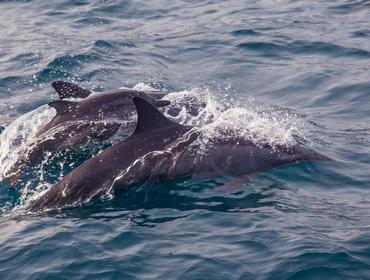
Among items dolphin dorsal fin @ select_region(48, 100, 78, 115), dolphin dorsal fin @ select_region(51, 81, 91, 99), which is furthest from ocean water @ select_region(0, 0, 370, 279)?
dolphin dorsal fin @ select_region(51, 81, 91, 99)

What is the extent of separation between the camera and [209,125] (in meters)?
12.4

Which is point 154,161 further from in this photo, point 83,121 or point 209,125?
point 83,121

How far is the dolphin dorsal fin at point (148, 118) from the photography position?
37.0ft

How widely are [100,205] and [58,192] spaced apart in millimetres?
698

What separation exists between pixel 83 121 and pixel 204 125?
2.35 metres

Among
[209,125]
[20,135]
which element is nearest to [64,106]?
[20,135]

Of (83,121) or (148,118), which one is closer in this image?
(148,118)

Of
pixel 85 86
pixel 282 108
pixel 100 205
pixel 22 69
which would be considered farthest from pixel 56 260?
pixel 22 69

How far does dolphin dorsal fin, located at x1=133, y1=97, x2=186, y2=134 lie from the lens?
11289 millimetres

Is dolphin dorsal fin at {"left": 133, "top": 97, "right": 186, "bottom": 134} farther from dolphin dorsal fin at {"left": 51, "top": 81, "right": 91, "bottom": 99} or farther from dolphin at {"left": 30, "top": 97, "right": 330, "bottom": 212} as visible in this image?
dolphin dorsal fin at {"left": 51, "top": 81, "right": 91, "bottom": 99}

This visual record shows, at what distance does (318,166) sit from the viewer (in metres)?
12.3

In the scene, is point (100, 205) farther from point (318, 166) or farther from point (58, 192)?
point (318, 166)

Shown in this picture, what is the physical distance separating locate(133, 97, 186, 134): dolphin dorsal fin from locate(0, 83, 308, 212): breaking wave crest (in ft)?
1.53

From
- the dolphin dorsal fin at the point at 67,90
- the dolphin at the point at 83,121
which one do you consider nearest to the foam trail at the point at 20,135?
the dolphin at the point at 83,121
